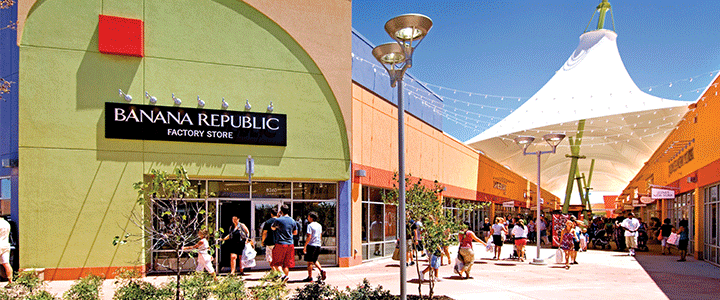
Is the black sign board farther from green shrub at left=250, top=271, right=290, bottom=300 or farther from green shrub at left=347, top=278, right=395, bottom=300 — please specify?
green shrub at left=347, top=278, right=395, bottom=300

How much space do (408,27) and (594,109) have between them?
2526cm

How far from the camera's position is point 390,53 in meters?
7.92

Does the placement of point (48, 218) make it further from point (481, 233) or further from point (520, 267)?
point (481, 233)

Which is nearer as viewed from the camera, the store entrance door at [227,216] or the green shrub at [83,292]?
the green shrub at [83,292]

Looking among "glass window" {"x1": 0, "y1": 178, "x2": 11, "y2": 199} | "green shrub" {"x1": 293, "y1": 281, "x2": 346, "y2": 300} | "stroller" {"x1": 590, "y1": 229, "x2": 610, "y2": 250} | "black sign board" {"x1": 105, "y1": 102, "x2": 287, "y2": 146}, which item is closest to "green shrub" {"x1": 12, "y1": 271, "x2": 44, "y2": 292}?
"green shrub" {"x1": 293, "y1": 281, "x2": 346, "y2": 300}

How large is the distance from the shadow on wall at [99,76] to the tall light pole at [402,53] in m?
6.79

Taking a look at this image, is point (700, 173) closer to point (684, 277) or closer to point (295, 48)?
point (684, 277)

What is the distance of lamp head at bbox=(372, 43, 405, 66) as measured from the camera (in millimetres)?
7766

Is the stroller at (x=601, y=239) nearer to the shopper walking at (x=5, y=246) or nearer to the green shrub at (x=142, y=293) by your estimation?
the green shrub at (x=142, y=293)

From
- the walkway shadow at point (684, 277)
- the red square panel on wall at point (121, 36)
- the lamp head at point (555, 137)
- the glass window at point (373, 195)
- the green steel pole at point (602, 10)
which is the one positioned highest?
the green steel pole at point (602, 10)

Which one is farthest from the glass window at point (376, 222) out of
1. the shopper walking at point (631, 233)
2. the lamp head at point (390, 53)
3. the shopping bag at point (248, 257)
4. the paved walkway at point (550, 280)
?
the shopper walking at point (631, 233)

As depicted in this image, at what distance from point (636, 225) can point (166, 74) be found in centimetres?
1687

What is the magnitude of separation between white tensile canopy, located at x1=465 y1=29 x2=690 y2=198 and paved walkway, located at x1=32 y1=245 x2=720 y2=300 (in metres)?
13.8

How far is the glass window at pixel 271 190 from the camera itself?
1309 centimetres
